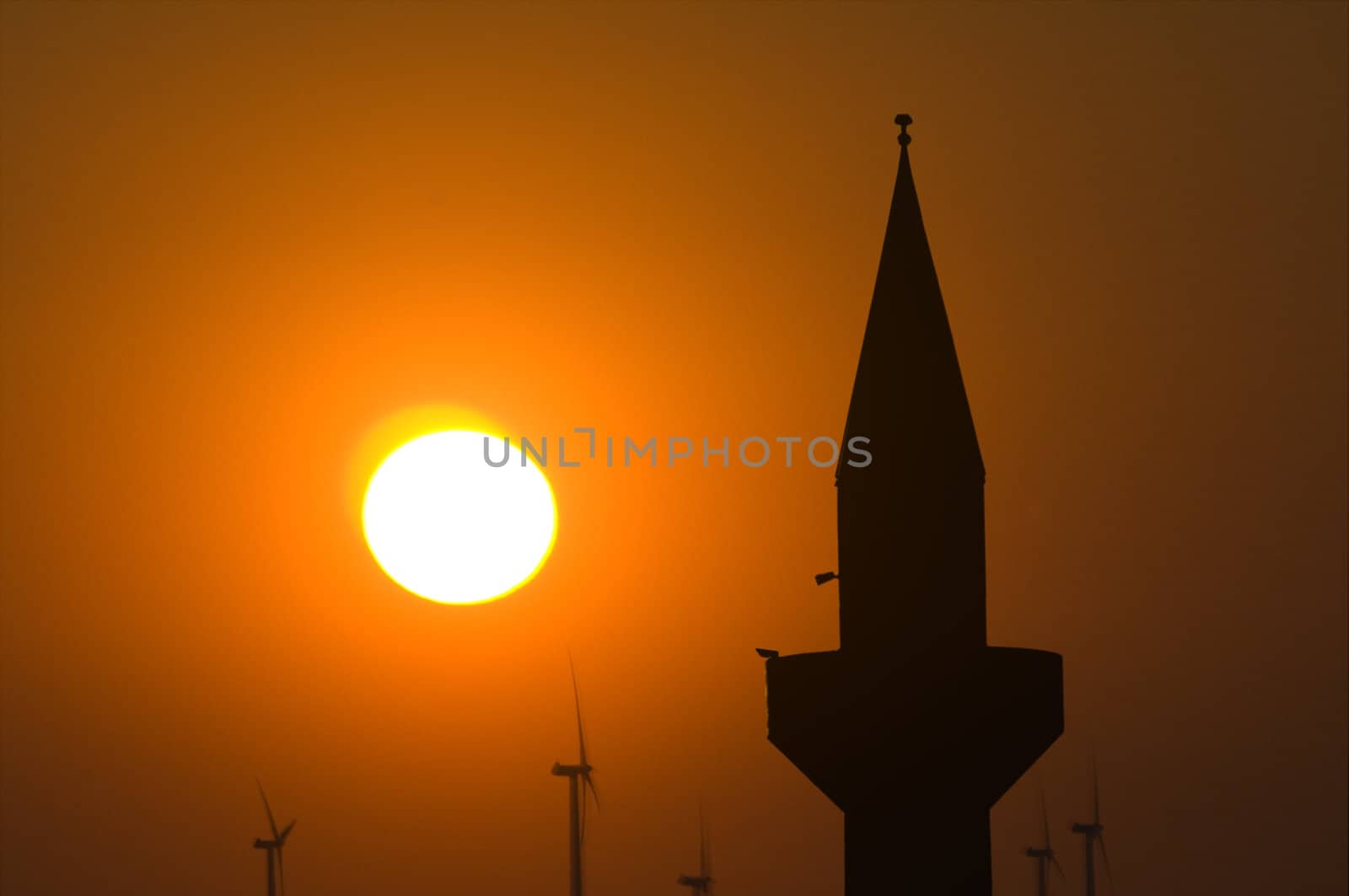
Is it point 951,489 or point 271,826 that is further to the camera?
point 271,826

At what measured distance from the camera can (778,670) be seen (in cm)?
1777

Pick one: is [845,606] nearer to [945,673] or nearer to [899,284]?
[945,673]

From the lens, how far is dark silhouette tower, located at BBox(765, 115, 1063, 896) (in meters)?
17.0

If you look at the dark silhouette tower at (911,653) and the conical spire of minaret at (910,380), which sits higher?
the conical spire of minaret at (910,380)

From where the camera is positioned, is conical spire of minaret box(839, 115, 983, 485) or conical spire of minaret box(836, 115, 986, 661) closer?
conical spire of minaret box(836, 115, 986, 661)

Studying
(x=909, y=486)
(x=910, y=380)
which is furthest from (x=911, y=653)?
(x=910, y=380)

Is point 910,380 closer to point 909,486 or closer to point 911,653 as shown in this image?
point 909,486

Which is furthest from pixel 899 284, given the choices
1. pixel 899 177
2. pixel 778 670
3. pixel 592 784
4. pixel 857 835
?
pixel 592 784

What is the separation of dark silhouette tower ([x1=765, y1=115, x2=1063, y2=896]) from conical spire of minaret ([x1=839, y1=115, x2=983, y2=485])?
0.01 m

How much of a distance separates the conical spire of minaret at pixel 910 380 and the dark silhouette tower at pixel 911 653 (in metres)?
0.01

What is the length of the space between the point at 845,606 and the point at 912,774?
2.11 m

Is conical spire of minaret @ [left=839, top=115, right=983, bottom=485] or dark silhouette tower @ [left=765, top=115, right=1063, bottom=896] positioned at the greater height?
conical spire of minaret @ [left=839, top=115, right=983, bottom=485]

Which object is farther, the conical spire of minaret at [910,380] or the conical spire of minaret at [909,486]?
the conical spire of minaret at [910,380]

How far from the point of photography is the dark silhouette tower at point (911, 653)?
1700 cm
